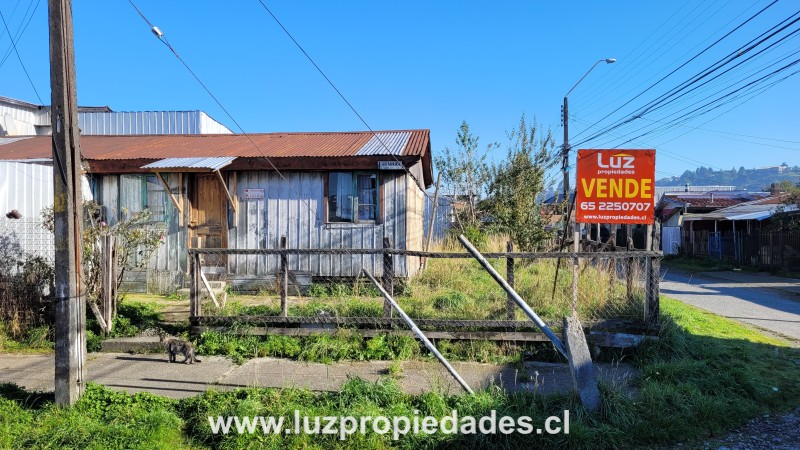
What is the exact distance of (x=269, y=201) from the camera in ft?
35.3

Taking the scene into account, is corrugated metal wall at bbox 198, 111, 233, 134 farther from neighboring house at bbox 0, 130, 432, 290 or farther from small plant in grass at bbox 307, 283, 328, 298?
small plant in grass at bbox 307, 283, 328, 298

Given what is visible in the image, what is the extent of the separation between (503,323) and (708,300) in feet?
30.0

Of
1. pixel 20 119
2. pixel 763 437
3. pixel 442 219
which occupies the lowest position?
pixel 763 437

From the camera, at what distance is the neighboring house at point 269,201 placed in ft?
34.1

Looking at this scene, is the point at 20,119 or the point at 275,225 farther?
the point at 20,119

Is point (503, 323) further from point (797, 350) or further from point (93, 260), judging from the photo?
point (93, 260)

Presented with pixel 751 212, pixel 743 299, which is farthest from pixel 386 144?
pixel 751 212

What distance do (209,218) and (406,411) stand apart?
8.05m

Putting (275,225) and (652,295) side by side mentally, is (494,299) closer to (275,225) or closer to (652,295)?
(652,295)

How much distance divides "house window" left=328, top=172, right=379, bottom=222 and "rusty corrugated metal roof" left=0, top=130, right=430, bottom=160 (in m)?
0.53

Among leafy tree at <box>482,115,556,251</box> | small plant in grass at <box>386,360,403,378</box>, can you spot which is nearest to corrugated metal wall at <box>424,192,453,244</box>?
leafy tree at <box>482,115,556,251</box>

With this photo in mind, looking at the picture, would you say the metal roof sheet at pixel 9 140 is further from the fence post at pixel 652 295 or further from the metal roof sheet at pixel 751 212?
the metal roof sheet at pixel 751 212

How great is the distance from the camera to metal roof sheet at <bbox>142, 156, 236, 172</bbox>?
9836 millimetres

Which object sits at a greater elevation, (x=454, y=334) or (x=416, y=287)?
(x=416, y=287)
